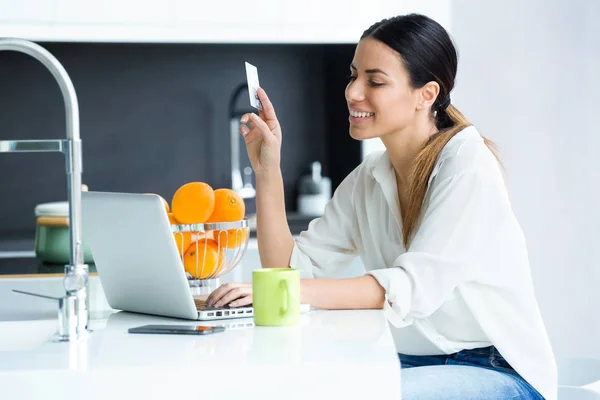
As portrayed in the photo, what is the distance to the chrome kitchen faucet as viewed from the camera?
128cm

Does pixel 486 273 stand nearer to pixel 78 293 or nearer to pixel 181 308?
pixel 181 308

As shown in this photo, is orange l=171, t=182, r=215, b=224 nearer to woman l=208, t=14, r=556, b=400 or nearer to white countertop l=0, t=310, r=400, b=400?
woman l=208, t=14, r=556, b=400

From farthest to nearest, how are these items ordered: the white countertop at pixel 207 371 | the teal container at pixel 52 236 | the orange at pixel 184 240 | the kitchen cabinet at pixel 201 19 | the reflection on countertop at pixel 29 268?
the kitchen cabinet at pixel 201 19
the teal container at pixel 52 236
the reflection on countertop at pixel 29 268
the orange at pixel 184 240
the white countertop at pixel 207 371

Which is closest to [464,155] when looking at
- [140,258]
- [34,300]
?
[140,258]

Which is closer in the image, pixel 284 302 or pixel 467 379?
pixel 284 302

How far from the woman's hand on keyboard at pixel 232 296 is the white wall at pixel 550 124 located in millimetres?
2350

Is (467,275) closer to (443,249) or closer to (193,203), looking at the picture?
(443,249)

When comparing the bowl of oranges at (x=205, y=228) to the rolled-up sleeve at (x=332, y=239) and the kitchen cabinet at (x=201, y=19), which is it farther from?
the kitchen cabinet at (x=201, y=19)

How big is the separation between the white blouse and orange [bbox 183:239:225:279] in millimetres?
358

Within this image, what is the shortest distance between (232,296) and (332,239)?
21.9 inches

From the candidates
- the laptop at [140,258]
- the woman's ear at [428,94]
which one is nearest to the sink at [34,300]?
the laptop at [140,258]

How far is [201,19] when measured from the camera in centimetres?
361

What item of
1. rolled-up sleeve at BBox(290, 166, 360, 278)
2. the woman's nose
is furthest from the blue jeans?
the woman's nose

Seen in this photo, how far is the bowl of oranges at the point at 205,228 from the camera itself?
1.73 m
